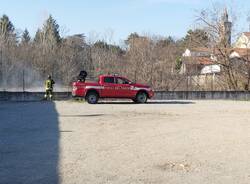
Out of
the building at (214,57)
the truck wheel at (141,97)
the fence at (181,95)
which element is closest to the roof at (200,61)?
the building at (214,57)

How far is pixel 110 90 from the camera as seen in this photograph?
99.1 feet

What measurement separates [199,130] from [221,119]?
4262 millimetres

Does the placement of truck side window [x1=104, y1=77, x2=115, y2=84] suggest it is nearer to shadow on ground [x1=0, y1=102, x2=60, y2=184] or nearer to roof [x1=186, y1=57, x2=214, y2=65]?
shadow on ground [x1=0, y1=102, x2=60, y2=184]

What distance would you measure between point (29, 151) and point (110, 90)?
19.2 metres

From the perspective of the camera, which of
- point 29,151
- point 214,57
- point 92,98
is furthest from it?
point 214,57

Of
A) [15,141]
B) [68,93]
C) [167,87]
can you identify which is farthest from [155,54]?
[15,141]

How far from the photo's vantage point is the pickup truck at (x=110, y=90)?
1174 inches

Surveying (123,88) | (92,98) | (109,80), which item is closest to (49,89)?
(92,98)

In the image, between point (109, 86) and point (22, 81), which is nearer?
Result: point (109, 86)

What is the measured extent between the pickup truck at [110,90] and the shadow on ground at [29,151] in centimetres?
1087

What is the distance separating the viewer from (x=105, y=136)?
1400 centimetres

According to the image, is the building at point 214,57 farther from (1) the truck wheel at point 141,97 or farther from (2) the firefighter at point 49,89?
(2) the firefighter at point 49,89

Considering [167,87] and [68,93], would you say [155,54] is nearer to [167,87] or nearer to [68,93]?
[167,87]

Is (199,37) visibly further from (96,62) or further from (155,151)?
(155,151)
